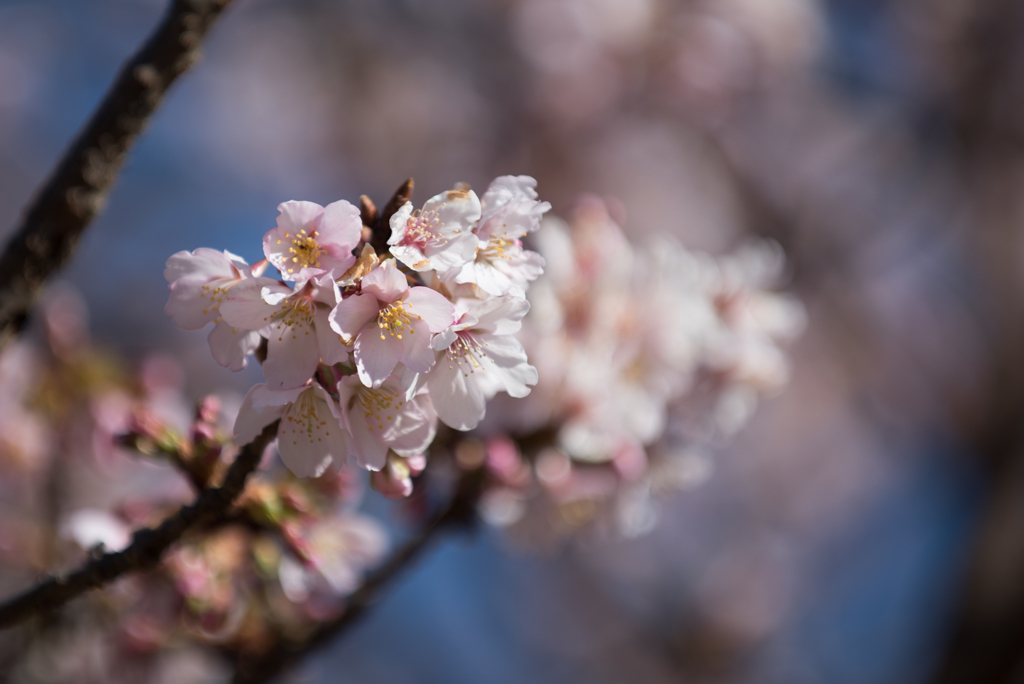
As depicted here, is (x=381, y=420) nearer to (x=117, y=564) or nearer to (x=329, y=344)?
(x=329, y=344)

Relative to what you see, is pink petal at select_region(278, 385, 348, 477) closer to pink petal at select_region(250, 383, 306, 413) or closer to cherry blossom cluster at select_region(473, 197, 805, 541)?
pink petal at select_region(250, 383, 306, 413)

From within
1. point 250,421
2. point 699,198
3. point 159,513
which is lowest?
point 159,513

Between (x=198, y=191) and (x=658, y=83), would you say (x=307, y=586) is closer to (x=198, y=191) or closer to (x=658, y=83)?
(x=658, y=83)

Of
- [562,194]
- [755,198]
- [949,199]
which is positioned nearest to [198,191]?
[562,194]

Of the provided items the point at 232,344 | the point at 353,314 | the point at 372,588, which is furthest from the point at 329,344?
the point at 372,588

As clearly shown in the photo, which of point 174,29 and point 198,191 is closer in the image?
point 174,29

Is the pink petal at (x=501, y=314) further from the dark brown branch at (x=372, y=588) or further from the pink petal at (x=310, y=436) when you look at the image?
the dark brown branch at (x=372, y=588)

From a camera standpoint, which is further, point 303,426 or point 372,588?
point 372,588
